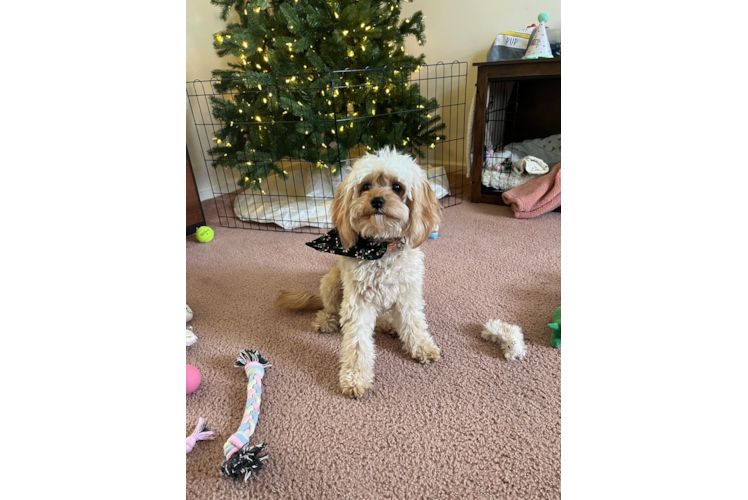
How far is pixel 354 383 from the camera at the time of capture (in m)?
0.99

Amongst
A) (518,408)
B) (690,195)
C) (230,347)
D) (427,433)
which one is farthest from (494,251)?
(690,195)

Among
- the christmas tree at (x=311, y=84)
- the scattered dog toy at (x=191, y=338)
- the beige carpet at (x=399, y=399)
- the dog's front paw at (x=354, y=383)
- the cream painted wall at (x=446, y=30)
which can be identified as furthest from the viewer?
the cream painted wall at (x=446, y=30)

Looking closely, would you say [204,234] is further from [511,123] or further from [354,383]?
[511,123]

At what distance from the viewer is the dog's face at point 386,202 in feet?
3.26

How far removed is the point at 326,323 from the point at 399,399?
39 centimetres

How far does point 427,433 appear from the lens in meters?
0.87

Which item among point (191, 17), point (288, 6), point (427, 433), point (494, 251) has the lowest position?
point (427, 433)

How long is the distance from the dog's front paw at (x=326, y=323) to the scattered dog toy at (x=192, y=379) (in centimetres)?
39

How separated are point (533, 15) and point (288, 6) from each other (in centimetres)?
166

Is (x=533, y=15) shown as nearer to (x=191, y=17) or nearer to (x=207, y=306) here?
(x=191, y=17)

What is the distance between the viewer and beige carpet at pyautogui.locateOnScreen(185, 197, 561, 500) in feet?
2.53

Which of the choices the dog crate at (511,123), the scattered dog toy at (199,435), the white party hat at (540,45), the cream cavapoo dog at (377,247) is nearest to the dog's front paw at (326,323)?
the cream cavapoo dog at (377,247)

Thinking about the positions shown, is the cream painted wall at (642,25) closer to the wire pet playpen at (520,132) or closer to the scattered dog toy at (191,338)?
the scattered dog toy at (191,338)

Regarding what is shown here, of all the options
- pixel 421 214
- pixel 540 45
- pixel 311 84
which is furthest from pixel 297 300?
pixel 540 45
